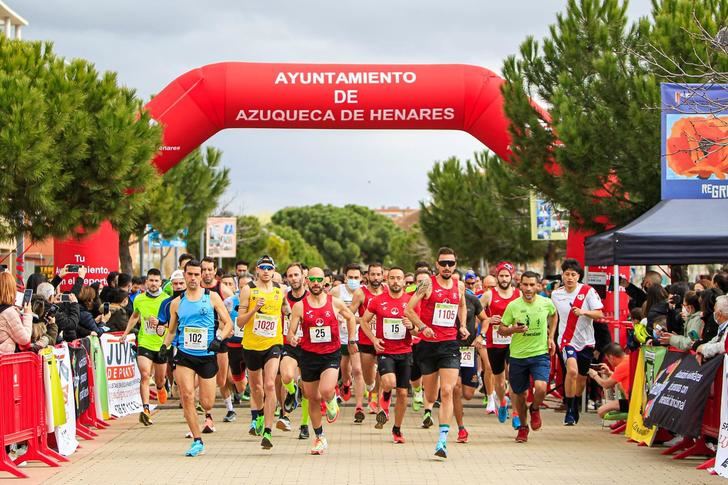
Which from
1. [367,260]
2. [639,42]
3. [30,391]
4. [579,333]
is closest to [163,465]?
[30,391]

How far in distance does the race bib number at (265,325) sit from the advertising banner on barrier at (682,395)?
393 centimetres

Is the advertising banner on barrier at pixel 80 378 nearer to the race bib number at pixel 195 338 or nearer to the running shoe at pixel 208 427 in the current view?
the running shoe at pixel 208 427

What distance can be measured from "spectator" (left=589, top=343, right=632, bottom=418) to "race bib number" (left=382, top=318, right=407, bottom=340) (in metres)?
2.46

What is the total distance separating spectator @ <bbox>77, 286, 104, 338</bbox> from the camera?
15.1m

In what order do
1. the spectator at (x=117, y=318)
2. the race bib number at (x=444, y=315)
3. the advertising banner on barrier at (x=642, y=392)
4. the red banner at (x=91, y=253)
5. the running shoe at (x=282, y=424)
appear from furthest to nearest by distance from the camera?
1. the red banner at (x=91, y=253)
2. the spectator at (x=117, y=318)
3. the running shoe at (x=282, y=424)
4. the advertising banner on barrier at (x=642, y=392)
5. the race bib number at (x=444, y=315)

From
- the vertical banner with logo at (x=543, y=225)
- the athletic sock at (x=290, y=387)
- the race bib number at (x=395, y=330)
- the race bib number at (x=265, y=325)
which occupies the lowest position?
the athletic sock at (x=290, y=387)

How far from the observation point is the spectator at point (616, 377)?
14.8m

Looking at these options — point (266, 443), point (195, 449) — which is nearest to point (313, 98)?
point (266, 443)

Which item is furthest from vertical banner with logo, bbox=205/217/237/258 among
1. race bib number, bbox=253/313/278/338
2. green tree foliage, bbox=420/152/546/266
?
race bib number, bbox=253/313/278/338

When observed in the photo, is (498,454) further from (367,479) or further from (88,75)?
(88,75)

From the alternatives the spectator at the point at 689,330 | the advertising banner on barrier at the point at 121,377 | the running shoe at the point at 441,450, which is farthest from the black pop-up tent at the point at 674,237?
the advertising banner on barrier at the point at 121,377

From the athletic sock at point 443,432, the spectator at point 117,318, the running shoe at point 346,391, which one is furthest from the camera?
the running shoe at point 346,391

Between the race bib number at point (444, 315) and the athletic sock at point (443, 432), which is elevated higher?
the race bib number at point (444, 315)

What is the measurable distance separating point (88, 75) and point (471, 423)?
989cm
